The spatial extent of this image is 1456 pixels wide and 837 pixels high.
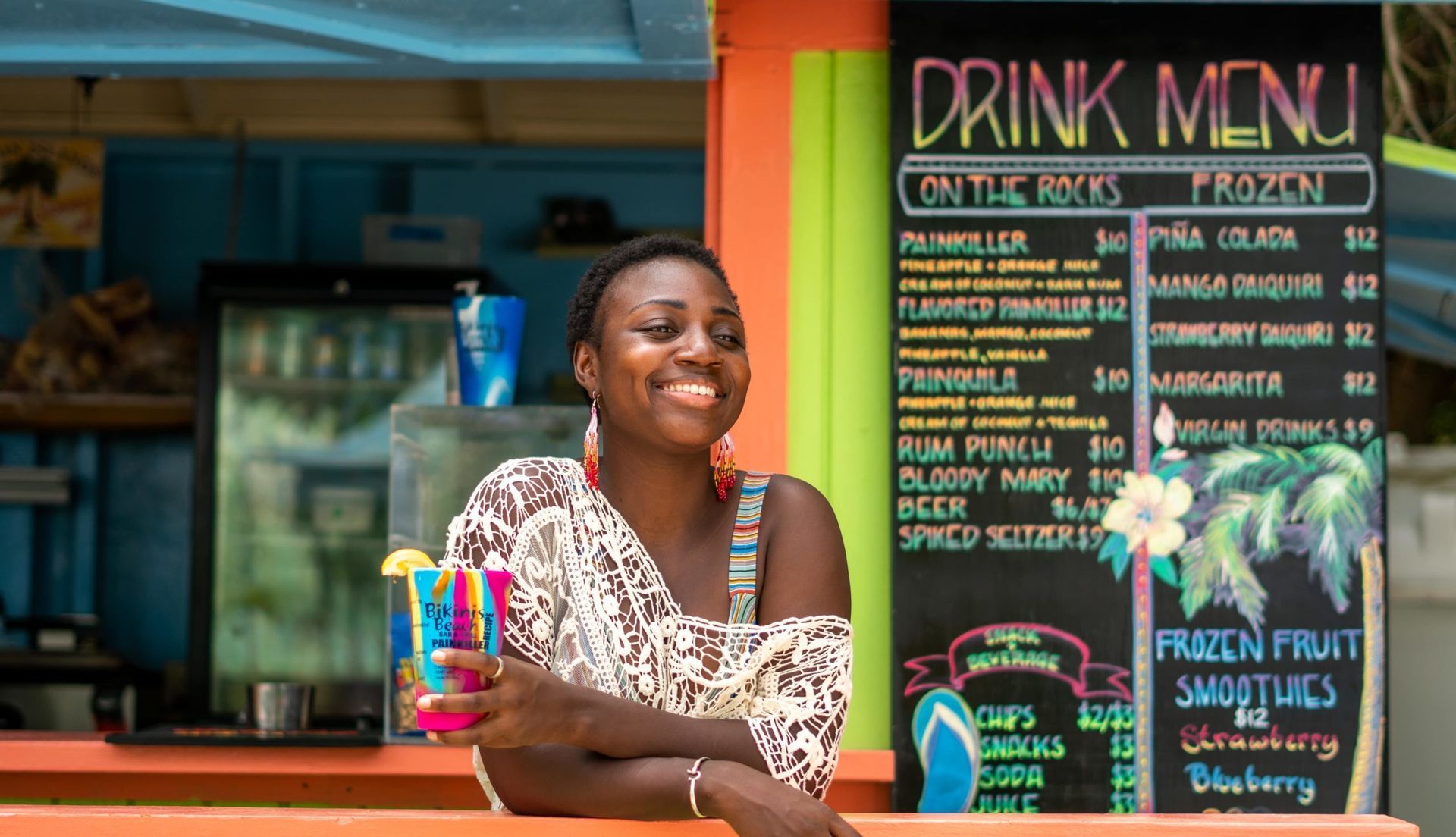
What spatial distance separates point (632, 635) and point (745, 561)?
0.66ft

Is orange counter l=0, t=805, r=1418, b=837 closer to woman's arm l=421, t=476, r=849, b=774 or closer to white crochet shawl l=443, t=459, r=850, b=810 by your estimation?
woman's arm l=421, t=476, r=849, b=774

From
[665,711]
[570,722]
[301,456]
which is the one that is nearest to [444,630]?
[570,722]

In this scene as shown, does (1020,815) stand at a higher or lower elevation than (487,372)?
lower

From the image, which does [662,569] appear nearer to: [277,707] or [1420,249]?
[277,707]

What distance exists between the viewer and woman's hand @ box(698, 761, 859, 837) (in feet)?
5.60

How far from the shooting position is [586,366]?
2.27 metres

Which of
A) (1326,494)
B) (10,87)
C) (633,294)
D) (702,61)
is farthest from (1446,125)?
(10,87)

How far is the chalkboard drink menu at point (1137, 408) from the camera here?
11.4ft

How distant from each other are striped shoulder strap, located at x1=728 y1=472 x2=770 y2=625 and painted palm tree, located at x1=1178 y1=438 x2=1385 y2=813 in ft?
5.51

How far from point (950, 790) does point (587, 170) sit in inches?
A: 152

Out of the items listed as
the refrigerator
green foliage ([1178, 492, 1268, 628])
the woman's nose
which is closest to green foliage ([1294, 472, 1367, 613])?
green foliage ([1178, 492, 1268, 628])

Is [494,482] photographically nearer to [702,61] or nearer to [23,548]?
[702,61]

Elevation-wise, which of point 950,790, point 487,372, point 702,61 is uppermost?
point 702,61

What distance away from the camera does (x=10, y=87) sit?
6.39m
